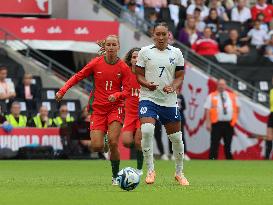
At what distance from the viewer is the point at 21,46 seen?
32781 mm

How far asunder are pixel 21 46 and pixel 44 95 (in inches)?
93.4

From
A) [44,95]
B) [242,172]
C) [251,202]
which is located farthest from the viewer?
[44,95]

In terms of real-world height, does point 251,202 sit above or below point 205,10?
below

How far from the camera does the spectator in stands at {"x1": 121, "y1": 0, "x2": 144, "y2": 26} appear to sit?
3403cm

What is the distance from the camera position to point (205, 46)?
1329 inches

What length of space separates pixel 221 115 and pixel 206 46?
13.2 ft

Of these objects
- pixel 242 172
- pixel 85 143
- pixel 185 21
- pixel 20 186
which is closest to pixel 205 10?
pixel 185 21

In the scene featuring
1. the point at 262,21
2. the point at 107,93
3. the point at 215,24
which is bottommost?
the point at 107,93

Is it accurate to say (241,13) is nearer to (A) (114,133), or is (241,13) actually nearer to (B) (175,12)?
(B) (175,12)

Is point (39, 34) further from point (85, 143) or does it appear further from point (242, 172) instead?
point (242, 172)

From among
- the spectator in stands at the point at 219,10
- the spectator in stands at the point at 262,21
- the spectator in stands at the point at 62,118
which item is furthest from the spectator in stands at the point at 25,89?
the spectator in stands at the point at 262,21

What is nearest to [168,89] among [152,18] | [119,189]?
[119,189]

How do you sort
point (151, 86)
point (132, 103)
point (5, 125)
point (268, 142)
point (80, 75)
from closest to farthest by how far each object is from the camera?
1. point (151, 86)
2. point (80, 75)
3. point (132, 103)
4. point (5, 125)
5. point (268, 142)

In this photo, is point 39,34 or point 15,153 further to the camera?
point 39,34
